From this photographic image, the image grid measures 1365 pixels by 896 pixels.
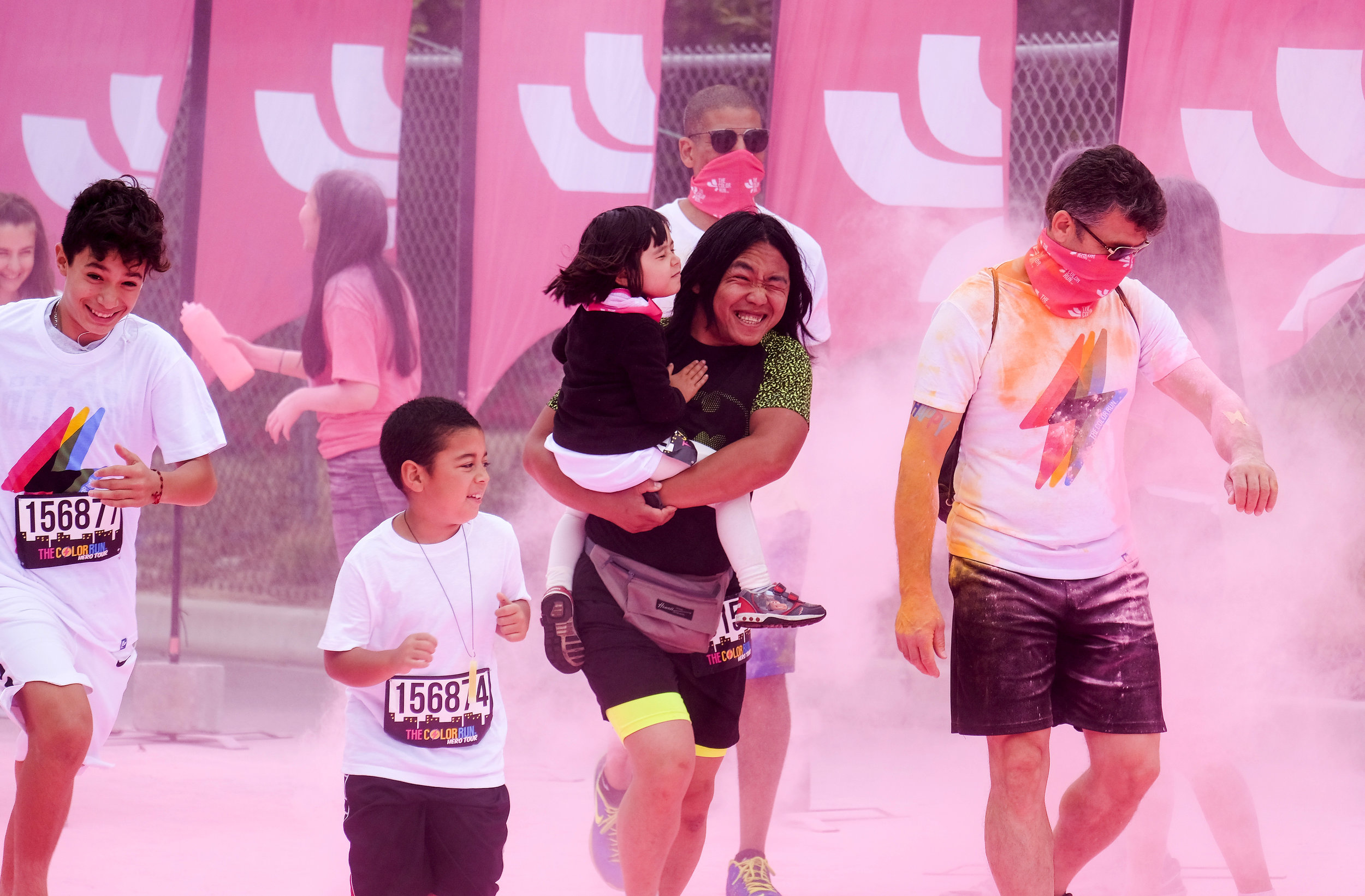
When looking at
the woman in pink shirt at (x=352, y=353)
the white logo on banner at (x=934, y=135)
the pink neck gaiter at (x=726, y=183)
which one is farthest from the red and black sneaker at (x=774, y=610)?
the white logo on banner at (x=934, y=135)

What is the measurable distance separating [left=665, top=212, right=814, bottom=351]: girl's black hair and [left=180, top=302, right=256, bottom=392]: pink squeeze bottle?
335 centimetres

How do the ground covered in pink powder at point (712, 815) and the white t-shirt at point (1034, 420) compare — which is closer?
the white t-shirt at point (1034, 420)

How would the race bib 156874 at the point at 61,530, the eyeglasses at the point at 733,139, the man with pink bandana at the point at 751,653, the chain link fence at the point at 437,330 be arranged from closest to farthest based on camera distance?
the race bib 156874 at the point at 61,530, the man with pink bandana at the point at 751,653, the eyeglasses at the point at 733,139, the chain link fence at the point at 437,330

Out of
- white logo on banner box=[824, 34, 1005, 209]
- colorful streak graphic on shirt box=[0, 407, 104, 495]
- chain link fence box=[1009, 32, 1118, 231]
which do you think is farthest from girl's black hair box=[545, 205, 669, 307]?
chain link fence box=[1009, 32, 1118, 231]

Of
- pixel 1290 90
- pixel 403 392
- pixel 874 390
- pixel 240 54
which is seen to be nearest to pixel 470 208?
pixel 403 392

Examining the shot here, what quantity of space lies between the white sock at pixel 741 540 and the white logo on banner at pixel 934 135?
2.64 m

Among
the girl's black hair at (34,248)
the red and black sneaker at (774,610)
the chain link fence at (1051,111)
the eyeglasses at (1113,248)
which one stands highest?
the chain link fence at (1051,111)

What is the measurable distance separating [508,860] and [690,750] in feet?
5.15

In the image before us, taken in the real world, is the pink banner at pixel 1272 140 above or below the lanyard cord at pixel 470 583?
above

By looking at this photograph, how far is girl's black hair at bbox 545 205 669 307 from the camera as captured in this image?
3135mm

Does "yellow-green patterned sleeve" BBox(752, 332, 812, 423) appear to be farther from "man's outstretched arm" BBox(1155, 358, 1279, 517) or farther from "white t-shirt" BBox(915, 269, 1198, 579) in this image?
"man's outstretched arm" BBox(1155, 358, 1279, 517)

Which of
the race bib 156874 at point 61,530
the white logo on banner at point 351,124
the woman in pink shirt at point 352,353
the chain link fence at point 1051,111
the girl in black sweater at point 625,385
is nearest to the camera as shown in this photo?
the girl in black sweater at point 625,385

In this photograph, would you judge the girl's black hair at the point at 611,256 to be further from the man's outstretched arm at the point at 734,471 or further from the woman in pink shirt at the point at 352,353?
the woman in pink shirt at the point at 352,353

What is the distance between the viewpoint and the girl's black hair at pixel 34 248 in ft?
17.7
